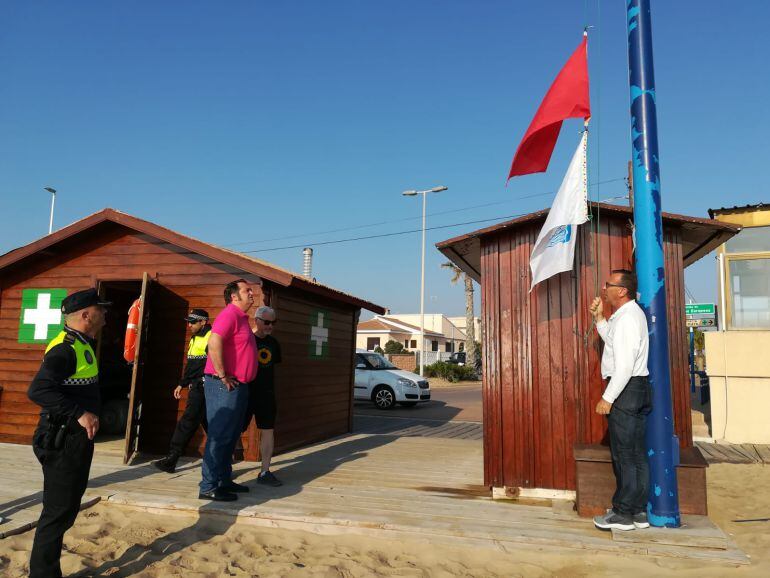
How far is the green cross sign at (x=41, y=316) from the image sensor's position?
26.3 ft

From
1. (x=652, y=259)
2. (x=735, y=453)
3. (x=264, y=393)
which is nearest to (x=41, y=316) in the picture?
(x=264, y=393)

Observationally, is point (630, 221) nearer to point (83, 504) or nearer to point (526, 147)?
point (526, 147)

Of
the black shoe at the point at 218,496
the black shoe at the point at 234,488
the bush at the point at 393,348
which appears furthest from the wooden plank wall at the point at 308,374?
the bush at the point at 393,348

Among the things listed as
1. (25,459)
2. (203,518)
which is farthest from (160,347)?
(203,518)

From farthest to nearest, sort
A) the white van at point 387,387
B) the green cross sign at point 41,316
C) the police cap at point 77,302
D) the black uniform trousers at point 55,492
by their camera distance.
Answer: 1. the white van at point 387,387
2. the green cross sign at point 41,316
3. the police cap at point 77,302
4. the black uniform trousers at point 55,492

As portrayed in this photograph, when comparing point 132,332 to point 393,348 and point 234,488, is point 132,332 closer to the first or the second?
point 234,488

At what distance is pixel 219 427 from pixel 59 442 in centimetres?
182

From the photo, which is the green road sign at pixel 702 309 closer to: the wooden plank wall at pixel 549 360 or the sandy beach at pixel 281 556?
the wooden plank wall at pixel 549 360

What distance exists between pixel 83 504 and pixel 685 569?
191 inches

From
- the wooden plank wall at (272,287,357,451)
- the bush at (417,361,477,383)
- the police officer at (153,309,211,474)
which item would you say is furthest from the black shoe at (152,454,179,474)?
the bush at (417,361,477,383)

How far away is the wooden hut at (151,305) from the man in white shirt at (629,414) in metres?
4.25

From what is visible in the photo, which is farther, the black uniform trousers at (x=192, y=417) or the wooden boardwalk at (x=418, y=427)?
the wooden boardwalk at (x=418, y=427)

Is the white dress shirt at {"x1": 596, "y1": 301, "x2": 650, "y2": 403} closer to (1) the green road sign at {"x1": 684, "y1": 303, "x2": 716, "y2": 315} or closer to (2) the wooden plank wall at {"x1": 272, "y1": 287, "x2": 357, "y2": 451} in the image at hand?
(2) the wooden plank wall at {"x1": 272, "y1": 287, "x2": 357, "y2": 451}

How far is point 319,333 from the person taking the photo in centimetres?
909
